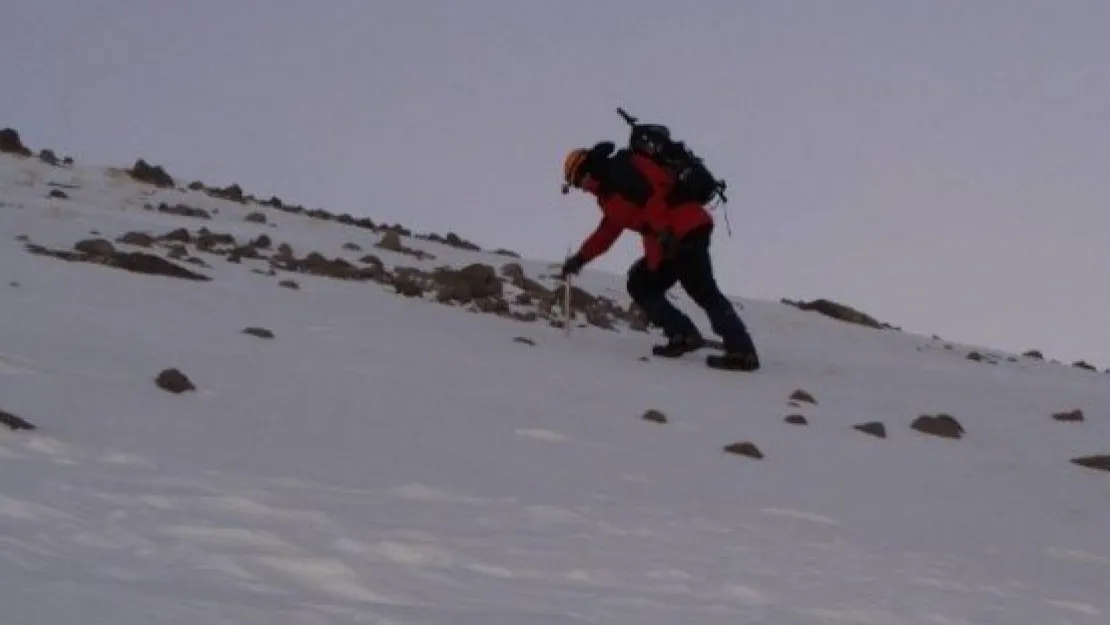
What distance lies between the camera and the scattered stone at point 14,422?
5.44 metres

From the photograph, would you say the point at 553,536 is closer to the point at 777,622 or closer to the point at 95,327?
the point at 777,622

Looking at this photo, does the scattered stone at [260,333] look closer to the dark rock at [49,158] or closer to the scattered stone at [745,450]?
the scattered stone at [745,450]

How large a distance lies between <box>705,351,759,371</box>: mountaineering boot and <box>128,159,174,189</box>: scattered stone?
1287cm

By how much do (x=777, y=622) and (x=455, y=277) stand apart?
37.3 ft

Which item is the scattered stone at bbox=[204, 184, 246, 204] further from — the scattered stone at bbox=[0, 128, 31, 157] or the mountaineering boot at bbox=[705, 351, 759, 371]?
the mountaineering boot at bbox=[705, 351, 759, 371]

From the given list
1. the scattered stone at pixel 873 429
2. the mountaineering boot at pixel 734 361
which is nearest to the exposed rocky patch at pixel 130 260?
the mountaineering boot at pixel 734 361

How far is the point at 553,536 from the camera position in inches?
215

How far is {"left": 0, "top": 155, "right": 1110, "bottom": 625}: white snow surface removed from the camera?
4301 mm

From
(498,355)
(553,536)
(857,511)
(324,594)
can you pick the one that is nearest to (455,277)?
(498,355)

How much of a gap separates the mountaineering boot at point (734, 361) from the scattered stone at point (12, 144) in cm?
1434

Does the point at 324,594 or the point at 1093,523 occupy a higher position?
the point at 1093,523

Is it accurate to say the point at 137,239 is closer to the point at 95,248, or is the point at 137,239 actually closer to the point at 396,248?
the point at 95,248

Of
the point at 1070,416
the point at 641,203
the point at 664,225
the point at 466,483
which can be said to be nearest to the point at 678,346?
the point at 664,225

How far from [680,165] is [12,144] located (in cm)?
1460
